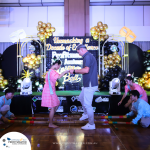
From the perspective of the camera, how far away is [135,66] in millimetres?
7883

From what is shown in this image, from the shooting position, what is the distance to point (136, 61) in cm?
789

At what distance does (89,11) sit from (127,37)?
2703 millimetres

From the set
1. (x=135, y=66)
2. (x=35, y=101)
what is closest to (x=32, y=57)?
(x=35, y=101)

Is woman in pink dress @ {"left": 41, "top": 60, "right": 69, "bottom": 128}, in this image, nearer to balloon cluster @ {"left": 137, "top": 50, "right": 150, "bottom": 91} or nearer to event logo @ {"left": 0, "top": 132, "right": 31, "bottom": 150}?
event logo @ {"left": 0, "top": 132, "right": 31, "bottom": 150}

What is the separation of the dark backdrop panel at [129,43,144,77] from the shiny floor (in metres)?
5.34

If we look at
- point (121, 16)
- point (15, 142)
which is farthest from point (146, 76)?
point (15, 142)

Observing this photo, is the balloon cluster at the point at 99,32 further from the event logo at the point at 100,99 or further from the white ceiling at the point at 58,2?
the event logo at the point at 100,99

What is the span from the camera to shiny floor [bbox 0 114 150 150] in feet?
6.88

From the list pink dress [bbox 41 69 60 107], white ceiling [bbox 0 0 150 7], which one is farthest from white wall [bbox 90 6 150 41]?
pink dress [bbox 41 69 60 107]

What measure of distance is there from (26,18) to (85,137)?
7573mm

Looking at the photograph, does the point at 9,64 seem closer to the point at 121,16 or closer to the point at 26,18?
the point at 26,18

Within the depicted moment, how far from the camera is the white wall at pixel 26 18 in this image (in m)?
8.11

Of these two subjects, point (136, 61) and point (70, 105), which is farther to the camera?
point (136, 61)

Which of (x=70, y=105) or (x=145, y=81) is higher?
(x=145, y=81)
